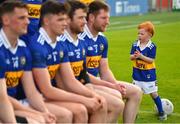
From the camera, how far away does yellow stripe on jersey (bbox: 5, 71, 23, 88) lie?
5678 millimetres

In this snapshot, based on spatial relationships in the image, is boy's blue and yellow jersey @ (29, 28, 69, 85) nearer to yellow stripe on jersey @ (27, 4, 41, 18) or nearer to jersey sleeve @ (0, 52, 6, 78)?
jersey sleeve @ (0, 52, 6, 78)

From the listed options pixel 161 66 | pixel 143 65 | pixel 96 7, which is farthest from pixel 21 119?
pixel 161 66

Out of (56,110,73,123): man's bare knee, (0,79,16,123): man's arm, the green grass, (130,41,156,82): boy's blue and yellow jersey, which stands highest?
(0,79,16,123): man's arm

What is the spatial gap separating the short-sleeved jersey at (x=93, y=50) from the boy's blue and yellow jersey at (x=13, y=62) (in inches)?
57.8

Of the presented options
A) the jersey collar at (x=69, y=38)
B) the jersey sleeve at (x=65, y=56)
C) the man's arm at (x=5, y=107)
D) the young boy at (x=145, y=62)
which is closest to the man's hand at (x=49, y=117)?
the man's arm at (x=5, y=107)

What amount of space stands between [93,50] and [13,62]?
5.77 ft

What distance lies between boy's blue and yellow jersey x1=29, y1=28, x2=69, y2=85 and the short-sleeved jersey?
847 mm

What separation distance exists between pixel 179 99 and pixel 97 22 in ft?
13.1

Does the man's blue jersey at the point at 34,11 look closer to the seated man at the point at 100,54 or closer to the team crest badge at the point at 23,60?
the seated man at the point at 100,54

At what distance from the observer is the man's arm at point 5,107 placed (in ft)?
17.6

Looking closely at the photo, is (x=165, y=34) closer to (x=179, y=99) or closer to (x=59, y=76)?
(x=179, y=99)

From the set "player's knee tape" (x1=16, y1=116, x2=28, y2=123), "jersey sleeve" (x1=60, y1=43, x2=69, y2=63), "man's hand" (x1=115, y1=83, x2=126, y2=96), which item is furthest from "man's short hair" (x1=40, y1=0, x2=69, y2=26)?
"man's hand" (x1=115, y1=83, x2=126, y2=96)

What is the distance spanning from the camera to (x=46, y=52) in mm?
6066

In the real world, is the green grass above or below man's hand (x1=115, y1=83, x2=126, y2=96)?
below
